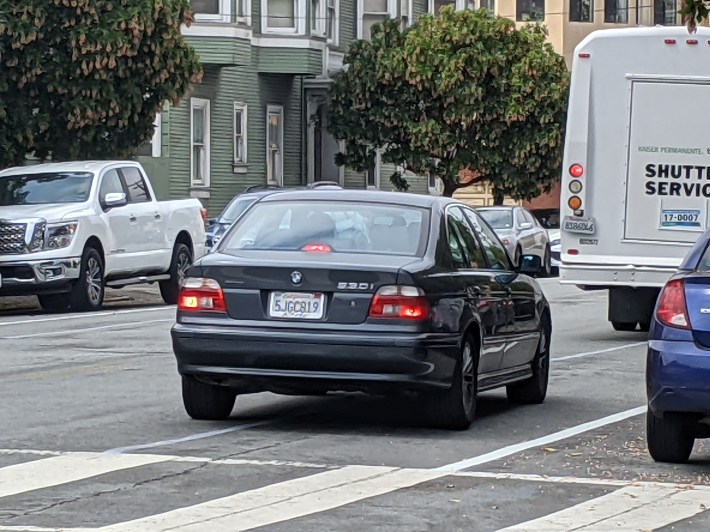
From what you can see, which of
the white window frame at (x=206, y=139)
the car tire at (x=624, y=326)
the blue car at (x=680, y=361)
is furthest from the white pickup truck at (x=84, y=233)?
the blue car at (x=680, y=361)

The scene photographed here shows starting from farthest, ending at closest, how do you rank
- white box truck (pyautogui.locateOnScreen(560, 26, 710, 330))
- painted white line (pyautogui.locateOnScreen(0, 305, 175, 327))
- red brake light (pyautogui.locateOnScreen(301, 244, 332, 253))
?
painted white line (pyautogui.locateOnScreen(0, 305, 175, 327)) → white box truck (pyautogui.locateOnScreen(560, 26, 710, 330)) → red brake light (pyautogui.locateOnScreen(301, 244, 332, 253))

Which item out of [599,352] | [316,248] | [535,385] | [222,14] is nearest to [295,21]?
[222,14]

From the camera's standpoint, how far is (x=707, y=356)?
954 cm

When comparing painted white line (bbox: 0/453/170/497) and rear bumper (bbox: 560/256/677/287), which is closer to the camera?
painted white line (bbox: 0/453/170/497)

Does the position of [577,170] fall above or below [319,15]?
below

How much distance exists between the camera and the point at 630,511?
8.55 m

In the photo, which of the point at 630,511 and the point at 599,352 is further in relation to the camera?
the point at 599,352

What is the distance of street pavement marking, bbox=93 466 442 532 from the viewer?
806 centimetres

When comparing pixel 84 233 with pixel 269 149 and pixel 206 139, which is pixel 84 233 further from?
pixel 269 149

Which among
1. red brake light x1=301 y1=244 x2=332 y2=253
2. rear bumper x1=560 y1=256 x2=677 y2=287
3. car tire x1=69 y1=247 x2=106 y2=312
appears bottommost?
car tire x1=69 y1=247 x2=106 y2=312

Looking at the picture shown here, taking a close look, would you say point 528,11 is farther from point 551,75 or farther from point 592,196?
point 592,196

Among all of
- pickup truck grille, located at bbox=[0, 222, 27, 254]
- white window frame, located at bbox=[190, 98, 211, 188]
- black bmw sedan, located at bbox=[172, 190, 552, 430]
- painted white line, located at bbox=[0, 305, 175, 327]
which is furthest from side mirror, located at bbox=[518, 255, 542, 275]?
white window frame, located at bbox=[190, 98, 211, 188]

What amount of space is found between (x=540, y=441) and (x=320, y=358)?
1486mm

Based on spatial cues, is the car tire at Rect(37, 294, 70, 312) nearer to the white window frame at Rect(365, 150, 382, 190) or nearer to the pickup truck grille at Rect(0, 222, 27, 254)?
the pickup truck grille at Rect(0, 222, 27, 254)
